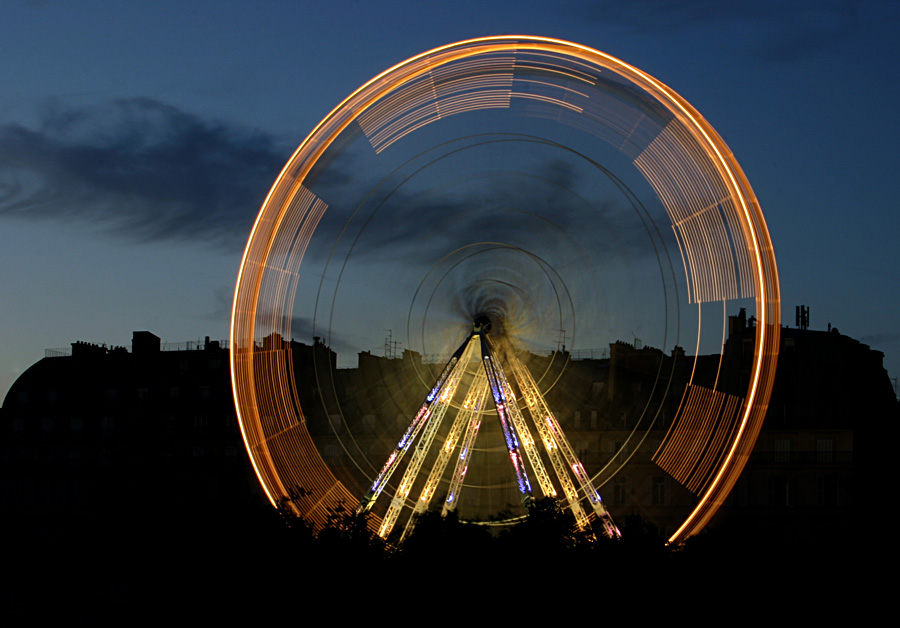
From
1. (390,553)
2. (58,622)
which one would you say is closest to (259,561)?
(390,553)

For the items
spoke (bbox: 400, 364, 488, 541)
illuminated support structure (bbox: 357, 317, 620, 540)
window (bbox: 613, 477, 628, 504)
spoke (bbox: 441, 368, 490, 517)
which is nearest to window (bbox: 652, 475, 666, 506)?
window (bbox: 613, 477, 628, 504)

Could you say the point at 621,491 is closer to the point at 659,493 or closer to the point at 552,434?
the point at 659,493

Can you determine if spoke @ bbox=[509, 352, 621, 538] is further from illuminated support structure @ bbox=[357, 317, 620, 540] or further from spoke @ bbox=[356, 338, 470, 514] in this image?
spoke @ bbox=[356, 338, 470, 514]

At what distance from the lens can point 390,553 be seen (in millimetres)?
33188

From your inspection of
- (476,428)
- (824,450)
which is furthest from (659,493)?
(476,428)

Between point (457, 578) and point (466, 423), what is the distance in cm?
517

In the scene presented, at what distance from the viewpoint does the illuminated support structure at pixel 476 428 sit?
31938 mm

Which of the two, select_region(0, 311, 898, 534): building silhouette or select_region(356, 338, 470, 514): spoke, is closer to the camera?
select_region(356, 338, 470, 514): spoke

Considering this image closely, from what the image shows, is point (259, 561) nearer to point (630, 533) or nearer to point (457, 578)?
point (457, 578)

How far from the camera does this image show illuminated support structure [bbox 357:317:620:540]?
3194 centimetres

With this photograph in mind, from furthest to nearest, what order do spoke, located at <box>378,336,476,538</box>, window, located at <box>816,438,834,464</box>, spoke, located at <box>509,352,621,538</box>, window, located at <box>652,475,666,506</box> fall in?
window, located at <box>816,438,834,464</box> < window, located at <box>652,475,666,506</box> < spoke, located at <box>378,336,476,538</box> < spoke, located at <box>509,352,621,538</box>

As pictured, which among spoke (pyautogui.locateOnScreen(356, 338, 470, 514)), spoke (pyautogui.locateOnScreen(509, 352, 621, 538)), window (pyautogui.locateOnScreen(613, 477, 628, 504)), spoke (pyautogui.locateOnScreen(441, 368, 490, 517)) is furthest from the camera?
window (pyautogui.locateOnScreen(613, 477, 628, 504))

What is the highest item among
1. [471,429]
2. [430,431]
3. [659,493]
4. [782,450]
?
[782,450]

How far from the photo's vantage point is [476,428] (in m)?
33.5
